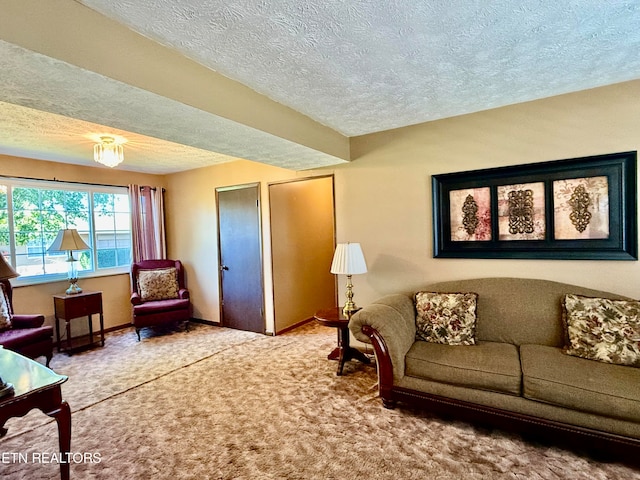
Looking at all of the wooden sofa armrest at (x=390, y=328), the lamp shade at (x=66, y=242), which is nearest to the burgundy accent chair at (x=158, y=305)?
the lamp shade at (x=66, y=242)

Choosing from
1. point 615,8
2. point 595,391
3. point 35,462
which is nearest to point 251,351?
point 35,462

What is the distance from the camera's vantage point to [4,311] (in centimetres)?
343

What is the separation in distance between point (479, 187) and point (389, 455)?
228 centimetres

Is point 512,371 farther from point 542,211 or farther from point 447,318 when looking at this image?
point 542,211

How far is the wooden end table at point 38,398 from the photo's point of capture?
159cm

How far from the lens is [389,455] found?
201 centimetres

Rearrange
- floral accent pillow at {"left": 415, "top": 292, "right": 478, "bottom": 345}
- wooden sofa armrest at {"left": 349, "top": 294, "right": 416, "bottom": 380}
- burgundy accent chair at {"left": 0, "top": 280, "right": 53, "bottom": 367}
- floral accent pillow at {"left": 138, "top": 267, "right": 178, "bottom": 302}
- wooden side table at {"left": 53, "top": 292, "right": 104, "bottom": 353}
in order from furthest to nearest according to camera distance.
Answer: floral accent pillow at {"left": 138, "top": 267, "right": 178, "bottom": 302} → wooden side table at {"left": 53, "top": 292, "right": 104, "bottom": 353} → burgundy accent chair at {"left": 0, "top": 280, "right": 53, "bottom": 367} → floral accent pillow at {"left": 415, "top": 292, "right": 478, "bottom": 345} → wooden sofa armrest at {"left": 349, "top": 294, "right": 416, "bottom": 380}

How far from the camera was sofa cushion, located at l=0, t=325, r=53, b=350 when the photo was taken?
3.11 m

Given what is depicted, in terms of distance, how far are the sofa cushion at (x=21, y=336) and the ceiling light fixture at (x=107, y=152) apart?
1.86m

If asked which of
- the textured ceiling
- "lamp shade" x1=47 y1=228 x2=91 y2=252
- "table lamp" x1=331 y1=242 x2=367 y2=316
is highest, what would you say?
the textured ceiling

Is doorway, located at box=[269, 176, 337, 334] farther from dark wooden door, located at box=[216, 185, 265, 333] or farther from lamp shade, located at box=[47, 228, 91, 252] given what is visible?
lamp shade, located at box=[47, 228, 91, 252]

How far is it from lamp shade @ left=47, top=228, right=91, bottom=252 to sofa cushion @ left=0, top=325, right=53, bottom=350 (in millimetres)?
1020

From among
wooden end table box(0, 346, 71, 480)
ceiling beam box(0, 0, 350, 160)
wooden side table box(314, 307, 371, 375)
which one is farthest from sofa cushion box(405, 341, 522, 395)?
wooden end table box(0, 346, 71, 480)

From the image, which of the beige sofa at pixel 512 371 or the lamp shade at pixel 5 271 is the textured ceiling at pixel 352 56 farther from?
the beige sofa at pixel 512 371
